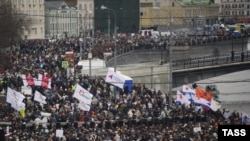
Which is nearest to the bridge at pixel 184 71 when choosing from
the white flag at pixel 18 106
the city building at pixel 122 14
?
the white flag at pixel 18 106

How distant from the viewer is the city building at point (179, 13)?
380 feet

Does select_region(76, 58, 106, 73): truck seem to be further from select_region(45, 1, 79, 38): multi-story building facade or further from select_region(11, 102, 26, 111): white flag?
select_region(45, 1, 79, 38): multi-story building facade

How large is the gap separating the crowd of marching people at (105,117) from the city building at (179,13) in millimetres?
75033

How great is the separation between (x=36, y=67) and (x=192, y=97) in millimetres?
13385

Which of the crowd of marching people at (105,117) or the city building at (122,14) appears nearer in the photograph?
the crowd of marching people at (105,117)

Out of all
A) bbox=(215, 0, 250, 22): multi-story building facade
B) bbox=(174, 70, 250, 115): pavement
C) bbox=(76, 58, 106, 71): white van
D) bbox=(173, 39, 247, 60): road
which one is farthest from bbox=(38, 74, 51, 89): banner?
bbox=(215, 0, 250, 22): multi-story building facade

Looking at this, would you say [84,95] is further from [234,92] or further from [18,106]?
[234,92]

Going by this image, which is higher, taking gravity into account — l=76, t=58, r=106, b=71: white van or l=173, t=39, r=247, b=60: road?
l=76, t=58, r=106, b=71: white van

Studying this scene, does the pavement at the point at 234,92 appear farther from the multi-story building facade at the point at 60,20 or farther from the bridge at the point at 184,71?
the multi-story building facade at the point at 60,20

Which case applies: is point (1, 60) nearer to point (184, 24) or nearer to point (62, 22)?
point (62, 22)

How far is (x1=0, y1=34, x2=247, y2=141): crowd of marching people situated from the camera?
22.2 meters

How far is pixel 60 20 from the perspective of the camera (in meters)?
109

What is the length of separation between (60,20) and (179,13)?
84.3ft

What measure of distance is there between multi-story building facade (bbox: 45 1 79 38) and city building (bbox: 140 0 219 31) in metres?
10.1
